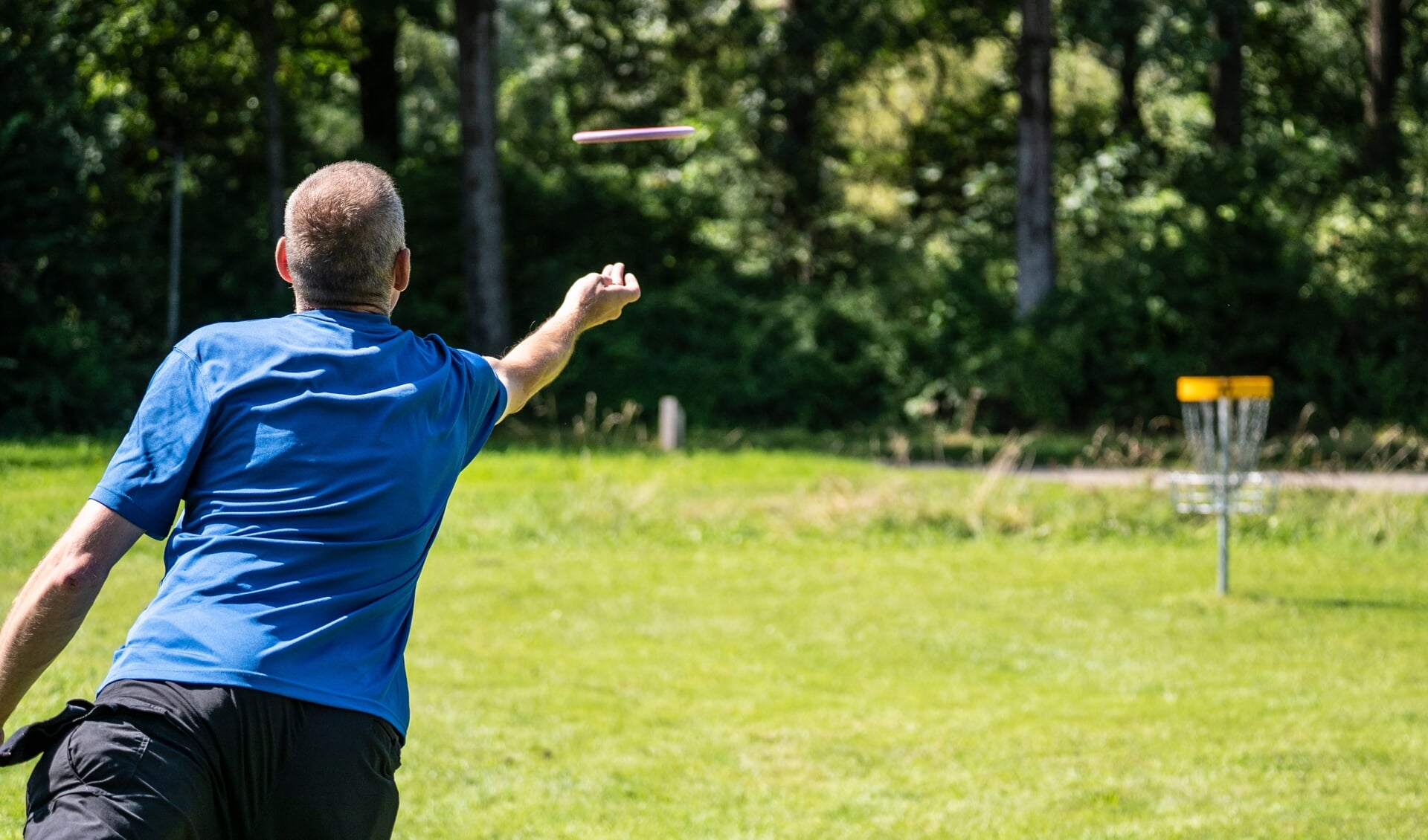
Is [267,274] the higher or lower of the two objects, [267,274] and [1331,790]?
the higher

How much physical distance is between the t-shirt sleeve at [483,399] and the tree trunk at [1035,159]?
21.9m

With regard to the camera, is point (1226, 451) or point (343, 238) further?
point (1226, 451)

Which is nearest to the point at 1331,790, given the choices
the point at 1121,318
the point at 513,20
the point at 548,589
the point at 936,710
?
the point at 936,710

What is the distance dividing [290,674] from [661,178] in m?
26.5

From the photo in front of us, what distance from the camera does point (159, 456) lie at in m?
2.71

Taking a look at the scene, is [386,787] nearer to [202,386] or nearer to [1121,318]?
[202,386]

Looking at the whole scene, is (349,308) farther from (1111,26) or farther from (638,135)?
(1111,26)

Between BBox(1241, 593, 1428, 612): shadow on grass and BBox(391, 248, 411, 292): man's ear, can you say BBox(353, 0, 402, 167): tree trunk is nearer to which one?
BBox(1241, 593, 1428, 612): shadow on grass

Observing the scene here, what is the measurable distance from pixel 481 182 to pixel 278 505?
71.4ft

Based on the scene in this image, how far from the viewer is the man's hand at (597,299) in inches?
141

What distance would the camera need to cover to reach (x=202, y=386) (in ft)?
9.02

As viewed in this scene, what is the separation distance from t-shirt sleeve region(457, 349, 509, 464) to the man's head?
24cm

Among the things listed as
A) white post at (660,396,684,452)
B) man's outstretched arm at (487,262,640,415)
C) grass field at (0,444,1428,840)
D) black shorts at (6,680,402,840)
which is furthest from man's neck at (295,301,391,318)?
white post at (660,396,684,452)

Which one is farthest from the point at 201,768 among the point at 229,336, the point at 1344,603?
the point at 1344,603
